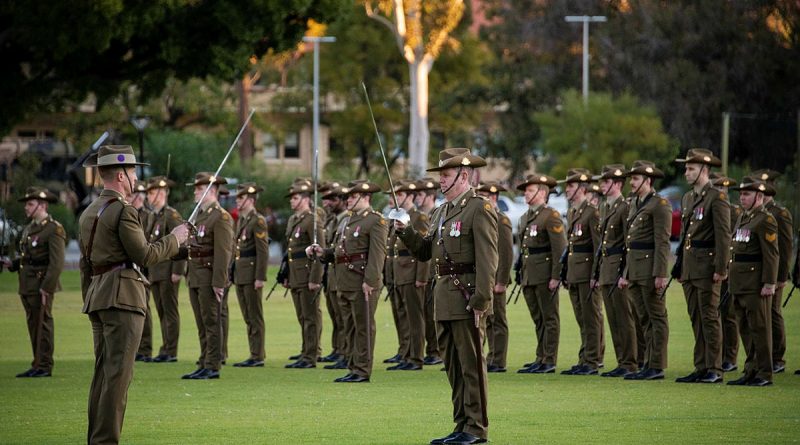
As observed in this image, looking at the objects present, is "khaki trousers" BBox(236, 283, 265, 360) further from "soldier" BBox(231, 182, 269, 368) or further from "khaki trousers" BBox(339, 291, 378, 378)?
"khaki trousers" BBox(339, 291, 378, 378)

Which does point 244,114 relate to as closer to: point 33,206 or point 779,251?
point 33,206

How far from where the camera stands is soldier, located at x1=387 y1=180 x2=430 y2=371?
16812 mm

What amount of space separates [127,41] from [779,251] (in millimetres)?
15309

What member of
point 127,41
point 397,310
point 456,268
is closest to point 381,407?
point 456,268

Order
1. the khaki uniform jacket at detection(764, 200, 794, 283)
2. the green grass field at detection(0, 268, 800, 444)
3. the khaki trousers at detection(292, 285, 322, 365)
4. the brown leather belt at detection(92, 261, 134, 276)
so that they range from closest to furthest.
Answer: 1. the brown leather belt at detection(92, 261, 134, 276)
2. the green grass field at detection(0, 268, 800, 444)
3. the khaki uniform jacket at detection(764, 200, 794, 283)
4. the khaki trousers at detection(292, 285, 322, 365)

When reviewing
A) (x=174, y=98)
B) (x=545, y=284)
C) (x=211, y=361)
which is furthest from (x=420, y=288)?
(x=174, y=98)

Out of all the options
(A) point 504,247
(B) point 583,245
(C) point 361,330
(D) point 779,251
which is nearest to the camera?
(D) point 779,251

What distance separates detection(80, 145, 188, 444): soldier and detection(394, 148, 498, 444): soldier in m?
1.93

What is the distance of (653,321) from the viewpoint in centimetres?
1509

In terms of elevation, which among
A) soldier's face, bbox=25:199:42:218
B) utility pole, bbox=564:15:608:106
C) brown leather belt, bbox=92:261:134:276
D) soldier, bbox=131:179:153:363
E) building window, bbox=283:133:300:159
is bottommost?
soldier, bbox=131:179:153:363

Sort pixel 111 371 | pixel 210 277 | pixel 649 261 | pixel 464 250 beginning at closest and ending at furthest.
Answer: pixel 111 371, pixel 464 250, pixel 649 261, pixel 210 277

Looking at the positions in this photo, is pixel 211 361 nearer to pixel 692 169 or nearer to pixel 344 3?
pixel 692 169

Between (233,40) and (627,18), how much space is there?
99.2ft

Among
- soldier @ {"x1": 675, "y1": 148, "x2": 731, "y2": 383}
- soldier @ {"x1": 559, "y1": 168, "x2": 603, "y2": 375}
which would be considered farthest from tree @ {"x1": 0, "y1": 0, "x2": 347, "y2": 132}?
soldier @ {"x1": 675, "y1": 148, "x2": 731, "y2": 383}
